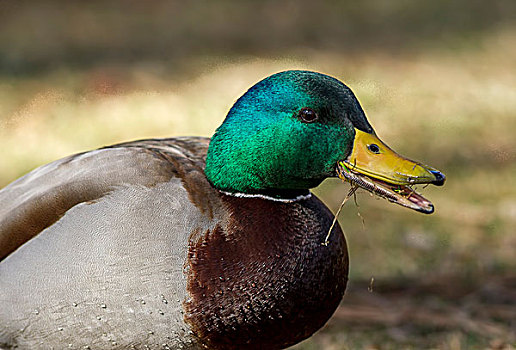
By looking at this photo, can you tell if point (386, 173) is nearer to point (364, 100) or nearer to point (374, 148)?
point (374, 148)

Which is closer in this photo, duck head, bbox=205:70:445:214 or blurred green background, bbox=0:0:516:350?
duck head, bbox=205:70:445:214

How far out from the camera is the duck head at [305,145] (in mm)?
1983

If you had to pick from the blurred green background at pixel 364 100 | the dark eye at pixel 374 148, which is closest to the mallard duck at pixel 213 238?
the dark eye at pixel 374 148

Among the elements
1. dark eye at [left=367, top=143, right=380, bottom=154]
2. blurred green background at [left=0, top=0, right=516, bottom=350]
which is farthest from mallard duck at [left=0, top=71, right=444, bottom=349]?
A: blurred green background at [left=0, top=0, right=516, bottom=350]

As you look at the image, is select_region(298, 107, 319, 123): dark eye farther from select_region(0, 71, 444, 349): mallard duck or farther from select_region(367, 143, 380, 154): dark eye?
select_region(367, 143, 380, 154): dark eye

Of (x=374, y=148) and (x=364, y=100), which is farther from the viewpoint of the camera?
(x=364, y=100)

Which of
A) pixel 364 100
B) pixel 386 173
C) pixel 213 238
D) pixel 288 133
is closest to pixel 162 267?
pixel 213 238

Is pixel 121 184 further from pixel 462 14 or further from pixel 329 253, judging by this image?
pixel 462 14

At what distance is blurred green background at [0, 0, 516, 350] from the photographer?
3311 mm

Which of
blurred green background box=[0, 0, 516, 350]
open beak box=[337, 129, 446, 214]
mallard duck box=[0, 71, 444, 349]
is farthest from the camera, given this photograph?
blurred green background box=[0, 0, 516, 350]

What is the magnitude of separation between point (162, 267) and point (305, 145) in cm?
53

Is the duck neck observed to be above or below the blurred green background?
above

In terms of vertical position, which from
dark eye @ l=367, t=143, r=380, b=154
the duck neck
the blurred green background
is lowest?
the blurred green background

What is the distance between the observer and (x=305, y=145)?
2057 mm
